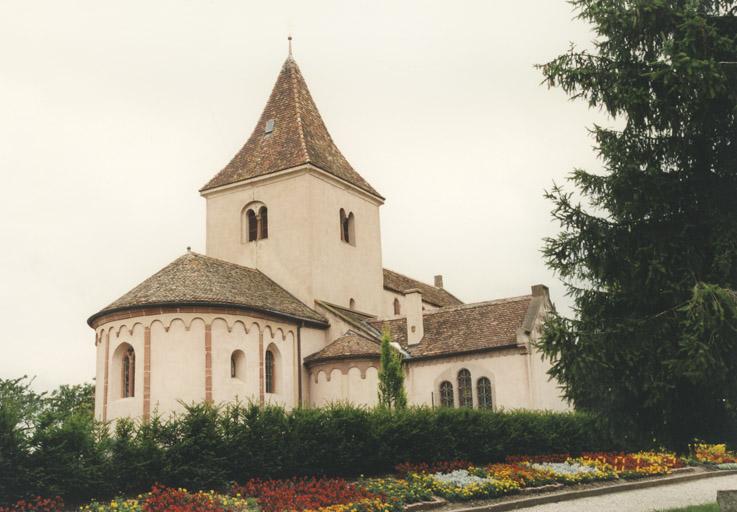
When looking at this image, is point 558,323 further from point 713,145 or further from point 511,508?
point 511,508

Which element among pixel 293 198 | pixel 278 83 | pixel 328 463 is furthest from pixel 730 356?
pixel 278 83

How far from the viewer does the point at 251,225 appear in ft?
125

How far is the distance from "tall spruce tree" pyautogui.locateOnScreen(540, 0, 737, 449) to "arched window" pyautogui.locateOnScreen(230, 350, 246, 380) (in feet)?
54.8

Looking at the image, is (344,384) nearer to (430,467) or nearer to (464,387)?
(464,387)

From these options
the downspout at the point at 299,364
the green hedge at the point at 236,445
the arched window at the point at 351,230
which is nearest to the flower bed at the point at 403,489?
the green hedge at the point at 236,445

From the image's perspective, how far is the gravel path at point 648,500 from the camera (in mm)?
17500

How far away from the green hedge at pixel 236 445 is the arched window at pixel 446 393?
274 inches

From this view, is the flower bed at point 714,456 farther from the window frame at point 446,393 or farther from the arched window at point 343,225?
the arched window at point 343,225

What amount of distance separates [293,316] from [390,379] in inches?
224

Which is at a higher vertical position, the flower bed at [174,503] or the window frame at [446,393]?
the window frame at [446,393]

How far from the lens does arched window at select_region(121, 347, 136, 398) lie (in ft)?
95.2

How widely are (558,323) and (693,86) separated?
461 centimetres

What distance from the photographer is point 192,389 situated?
28.2m

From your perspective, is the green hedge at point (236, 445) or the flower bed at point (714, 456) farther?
the flower bed at point (714, 456)
